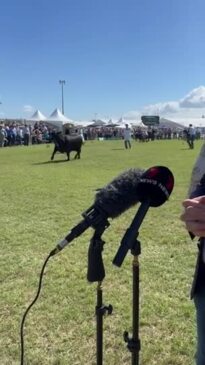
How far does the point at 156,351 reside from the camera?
3699mm

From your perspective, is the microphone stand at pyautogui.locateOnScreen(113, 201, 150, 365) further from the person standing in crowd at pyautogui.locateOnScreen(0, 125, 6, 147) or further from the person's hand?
the person standing in crowd at pyautogui.locateOnScreen(0, 125, 6, 147)

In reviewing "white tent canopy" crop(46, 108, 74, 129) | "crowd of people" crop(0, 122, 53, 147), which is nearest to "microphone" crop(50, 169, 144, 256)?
"crowd of people" crop(0, 122, 53, 147)

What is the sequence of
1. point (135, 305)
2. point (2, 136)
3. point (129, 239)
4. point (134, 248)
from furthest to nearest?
point (2, 136)
point (135, 305)
point (134, 248)
point (129, 239)

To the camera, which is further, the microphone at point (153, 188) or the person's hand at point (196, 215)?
the microphone at point (153, 188)

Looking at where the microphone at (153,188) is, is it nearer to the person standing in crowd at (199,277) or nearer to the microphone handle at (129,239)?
the microphone handle at (129,239)

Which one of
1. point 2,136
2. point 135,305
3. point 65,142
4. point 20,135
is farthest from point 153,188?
point 20,135

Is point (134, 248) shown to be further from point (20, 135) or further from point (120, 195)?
point (20, 135)

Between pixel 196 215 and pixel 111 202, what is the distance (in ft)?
1.57

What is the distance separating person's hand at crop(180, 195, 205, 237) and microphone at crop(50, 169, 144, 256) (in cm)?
39

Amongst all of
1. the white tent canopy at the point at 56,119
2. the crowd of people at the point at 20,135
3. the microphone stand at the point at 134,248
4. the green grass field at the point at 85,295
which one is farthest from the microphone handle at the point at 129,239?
the white tent canopy at the point at 56,119

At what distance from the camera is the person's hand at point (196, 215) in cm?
155

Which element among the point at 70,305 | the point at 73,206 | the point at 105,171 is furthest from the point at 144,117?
the point at 70,305

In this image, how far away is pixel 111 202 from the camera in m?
1.95

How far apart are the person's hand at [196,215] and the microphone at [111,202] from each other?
39cm
